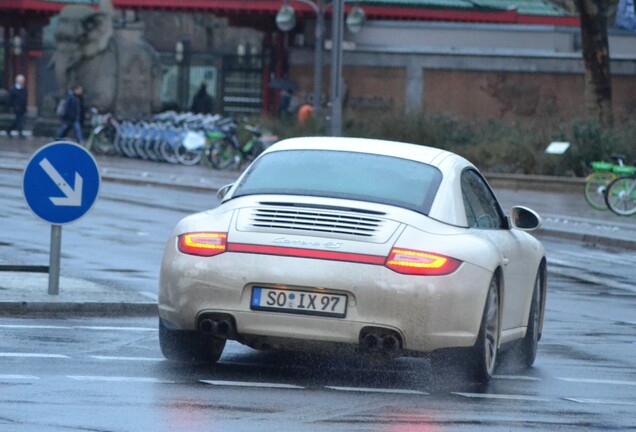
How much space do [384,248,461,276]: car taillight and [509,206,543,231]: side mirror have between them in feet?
5.94

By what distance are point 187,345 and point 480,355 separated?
168 centimetres

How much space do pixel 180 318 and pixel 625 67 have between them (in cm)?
3771

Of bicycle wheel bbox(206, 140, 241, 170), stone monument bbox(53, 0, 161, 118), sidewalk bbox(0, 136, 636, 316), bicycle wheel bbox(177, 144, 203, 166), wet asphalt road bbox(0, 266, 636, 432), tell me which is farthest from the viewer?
stone monument bbox(53, 0, 161, 118)

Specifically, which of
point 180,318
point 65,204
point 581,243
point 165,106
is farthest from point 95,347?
point 165,106

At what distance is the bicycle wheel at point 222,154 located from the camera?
126ft

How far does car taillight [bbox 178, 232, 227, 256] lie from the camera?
29.9 ft

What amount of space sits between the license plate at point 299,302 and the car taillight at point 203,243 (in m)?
0.33

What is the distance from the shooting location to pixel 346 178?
31.8ft

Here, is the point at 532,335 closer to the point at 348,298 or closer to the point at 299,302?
the point at 348,298

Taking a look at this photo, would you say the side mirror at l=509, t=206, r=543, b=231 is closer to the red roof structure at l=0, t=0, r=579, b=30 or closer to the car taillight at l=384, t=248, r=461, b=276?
the car taillight at l=384, t=248, r=461, b=276

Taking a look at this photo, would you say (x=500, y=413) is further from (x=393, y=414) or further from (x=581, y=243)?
(x=581, y=243)

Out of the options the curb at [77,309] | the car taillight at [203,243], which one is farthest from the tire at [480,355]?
the curb at [77,309]

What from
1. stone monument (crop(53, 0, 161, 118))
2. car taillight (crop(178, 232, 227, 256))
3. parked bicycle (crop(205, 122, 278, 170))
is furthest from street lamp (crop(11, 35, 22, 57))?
car taillight (crop(178, 232, 227, 256))

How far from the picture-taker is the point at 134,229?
70.0 ft
